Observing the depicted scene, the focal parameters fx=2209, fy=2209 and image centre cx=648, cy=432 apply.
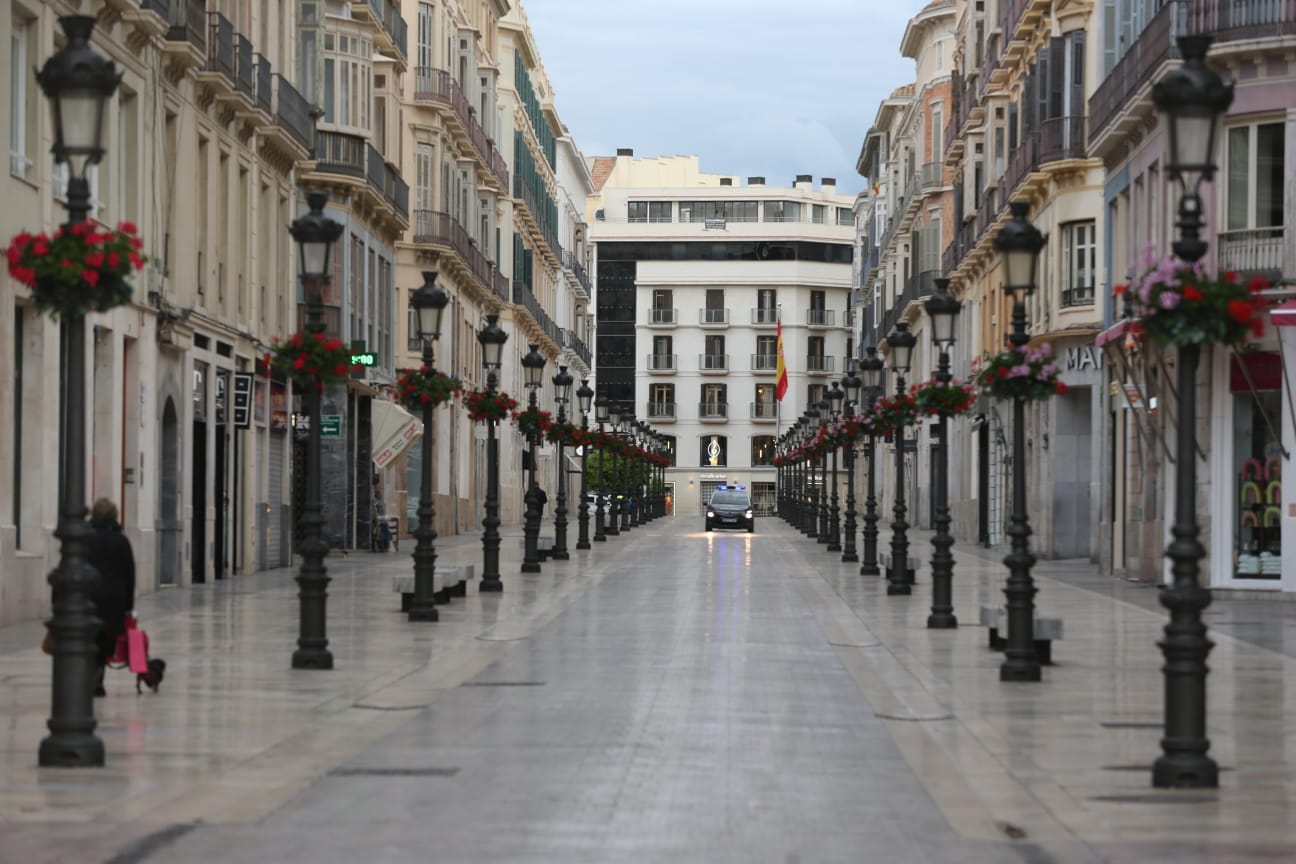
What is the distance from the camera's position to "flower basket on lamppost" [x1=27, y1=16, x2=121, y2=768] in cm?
1248

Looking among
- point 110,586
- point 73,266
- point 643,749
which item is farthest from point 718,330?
point 73,266

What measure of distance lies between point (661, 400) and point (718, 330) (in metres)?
5.91

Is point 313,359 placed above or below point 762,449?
above

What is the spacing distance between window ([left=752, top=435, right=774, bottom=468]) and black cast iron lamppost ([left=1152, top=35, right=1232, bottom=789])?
426ft

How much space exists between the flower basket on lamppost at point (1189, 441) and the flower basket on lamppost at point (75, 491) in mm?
5980

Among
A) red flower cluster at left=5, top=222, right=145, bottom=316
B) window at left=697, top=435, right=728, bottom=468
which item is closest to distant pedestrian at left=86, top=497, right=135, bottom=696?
red flower cluster at left=5, top=222, right=145, bottom=316

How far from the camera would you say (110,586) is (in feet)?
53.5

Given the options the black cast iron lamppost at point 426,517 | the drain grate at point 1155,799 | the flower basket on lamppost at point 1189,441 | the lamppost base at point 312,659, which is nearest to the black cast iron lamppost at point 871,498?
the black cast iron lamppost at point 426,517

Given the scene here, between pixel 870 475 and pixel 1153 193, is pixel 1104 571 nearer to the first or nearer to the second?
pixel 870 475

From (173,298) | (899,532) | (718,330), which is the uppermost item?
(718,330)

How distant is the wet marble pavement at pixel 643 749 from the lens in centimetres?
1024

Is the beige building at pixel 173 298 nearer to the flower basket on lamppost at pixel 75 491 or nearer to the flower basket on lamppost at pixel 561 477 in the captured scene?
the flower basket on lamppost at pixel 561 477

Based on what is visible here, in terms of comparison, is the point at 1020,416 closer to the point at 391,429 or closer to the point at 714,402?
the point at 391,429

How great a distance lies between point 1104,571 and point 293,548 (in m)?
17.3
